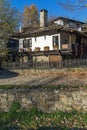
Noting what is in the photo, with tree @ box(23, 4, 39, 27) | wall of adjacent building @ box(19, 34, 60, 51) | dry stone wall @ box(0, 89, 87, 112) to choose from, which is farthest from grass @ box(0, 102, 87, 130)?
tree @ box(23, 4, 39, 27)

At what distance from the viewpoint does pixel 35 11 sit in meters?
71.0

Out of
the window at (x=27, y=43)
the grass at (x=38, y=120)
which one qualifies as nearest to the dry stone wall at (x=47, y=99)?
the grass at (x=38, y=120)

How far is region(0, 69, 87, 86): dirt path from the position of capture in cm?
2306

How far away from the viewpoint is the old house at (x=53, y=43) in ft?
121

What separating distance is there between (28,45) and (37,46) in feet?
7.49

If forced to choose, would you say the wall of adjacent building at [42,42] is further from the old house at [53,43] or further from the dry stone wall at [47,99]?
the dry stone wall at [47,99]

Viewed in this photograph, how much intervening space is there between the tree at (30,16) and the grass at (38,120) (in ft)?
199

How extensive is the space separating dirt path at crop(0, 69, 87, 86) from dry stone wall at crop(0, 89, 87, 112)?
38.0 feet

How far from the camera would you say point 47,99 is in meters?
10.3

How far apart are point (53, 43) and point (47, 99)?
28.3 meters

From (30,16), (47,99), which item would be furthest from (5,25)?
(30,16)

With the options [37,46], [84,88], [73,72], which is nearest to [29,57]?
[37,46]

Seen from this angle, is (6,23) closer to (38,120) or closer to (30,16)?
(38,120)

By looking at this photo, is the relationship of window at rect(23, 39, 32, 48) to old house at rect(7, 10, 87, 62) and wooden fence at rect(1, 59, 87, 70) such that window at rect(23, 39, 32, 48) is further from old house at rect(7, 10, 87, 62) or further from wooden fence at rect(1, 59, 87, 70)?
wooden fence at rect(1, 59, 87, 70)
